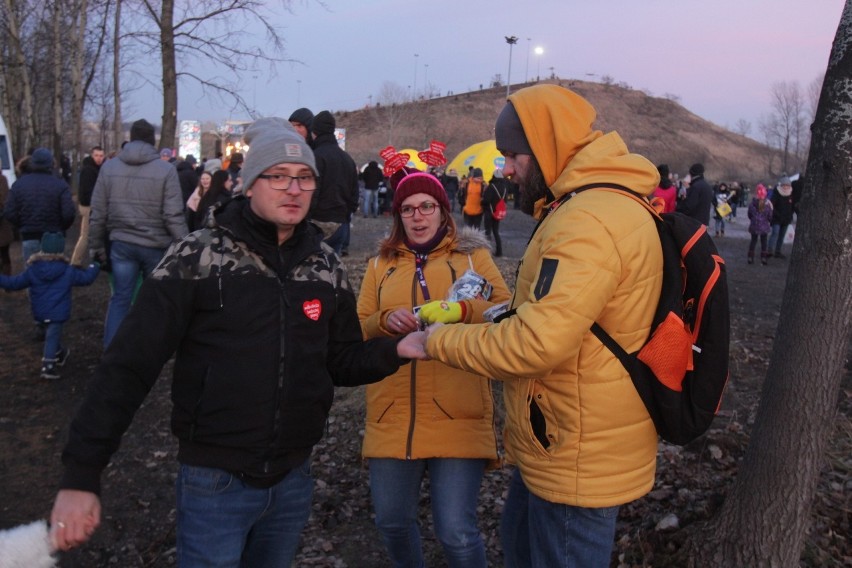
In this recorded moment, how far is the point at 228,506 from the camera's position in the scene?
8.35 ft

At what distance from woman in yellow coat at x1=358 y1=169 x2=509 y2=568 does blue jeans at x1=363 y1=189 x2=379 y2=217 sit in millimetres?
22035

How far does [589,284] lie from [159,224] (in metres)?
5.68

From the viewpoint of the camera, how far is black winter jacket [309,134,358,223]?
317 inches

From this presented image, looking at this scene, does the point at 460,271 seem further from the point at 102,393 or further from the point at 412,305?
the point at 102,393

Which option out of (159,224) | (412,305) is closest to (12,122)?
(159,224)

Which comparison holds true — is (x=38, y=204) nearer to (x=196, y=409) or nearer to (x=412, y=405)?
(x=412, y=405)

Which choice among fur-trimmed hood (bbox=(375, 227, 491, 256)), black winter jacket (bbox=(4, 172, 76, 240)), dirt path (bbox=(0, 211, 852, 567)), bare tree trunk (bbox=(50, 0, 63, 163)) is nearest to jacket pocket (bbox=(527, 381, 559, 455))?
fur-trimmed hood (bbox=(375, 227, 491, 256))

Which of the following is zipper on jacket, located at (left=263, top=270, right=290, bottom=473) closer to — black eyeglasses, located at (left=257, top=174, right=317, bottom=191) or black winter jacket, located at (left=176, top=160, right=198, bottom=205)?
black eyeglasses, located at (left=257, top=174, right=317, bottom=191)

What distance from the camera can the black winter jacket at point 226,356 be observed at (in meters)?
2.38

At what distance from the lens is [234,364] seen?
8.21ft

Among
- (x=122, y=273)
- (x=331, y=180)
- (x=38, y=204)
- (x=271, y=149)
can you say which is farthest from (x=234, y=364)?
(x=38, y=204)

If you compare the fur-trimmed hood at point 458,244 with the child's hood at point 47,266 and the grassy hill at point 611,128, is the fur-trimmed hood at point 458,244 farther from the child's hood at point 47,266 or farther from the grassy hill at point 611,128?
the grassy hill at point 611,128

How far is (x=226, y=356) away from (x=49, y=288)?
562cm

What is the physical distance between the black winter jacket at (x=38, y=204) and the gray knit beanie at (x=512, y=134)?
27.7ft
